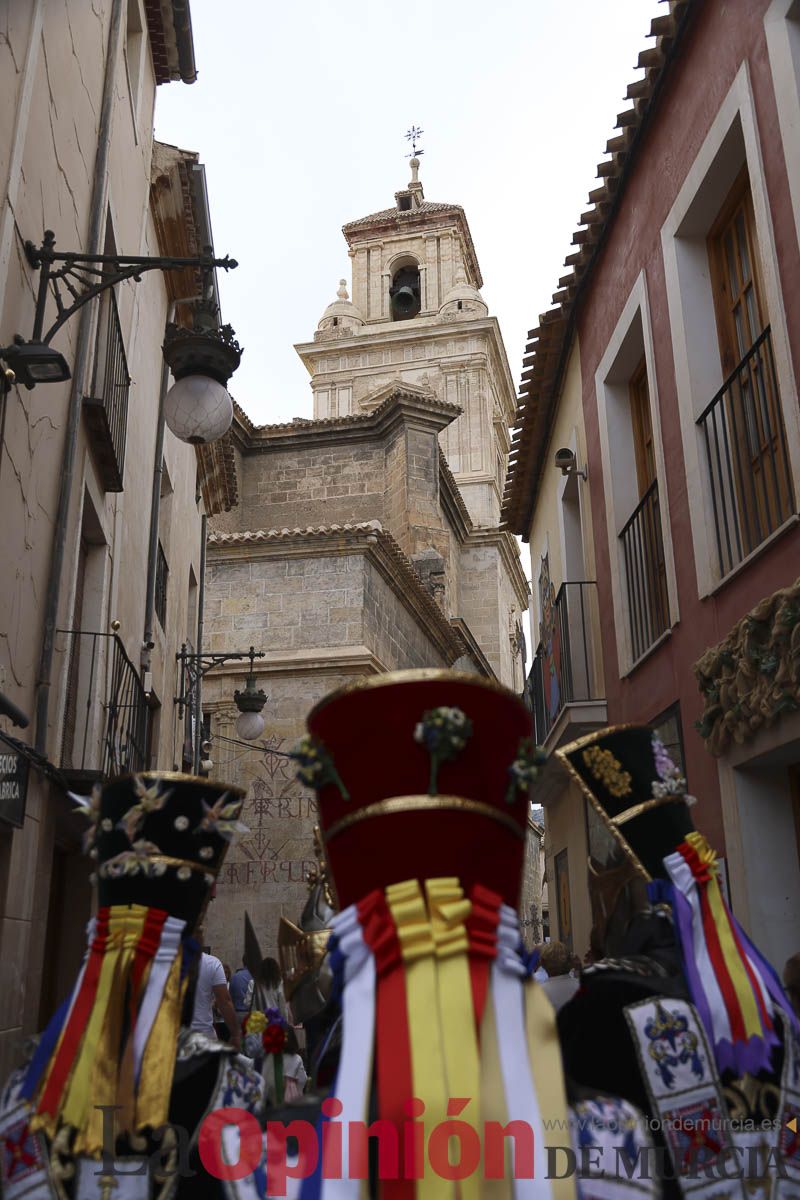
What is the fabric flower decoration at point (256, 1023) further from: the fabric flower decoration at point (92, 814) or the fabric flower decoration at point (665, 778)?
the fabric flower decoration at point (665, 778)

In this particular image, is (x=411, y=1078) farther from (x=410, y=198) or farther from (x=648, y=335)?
(x=410, y=198)

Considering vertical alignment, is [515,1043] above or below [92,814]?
below

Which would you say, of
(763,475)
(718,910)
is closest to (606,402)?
(763,475)

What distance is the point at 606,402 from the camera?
8.68 metres

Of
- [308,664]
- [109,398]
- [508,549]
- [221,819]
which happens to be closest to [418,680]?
[221,819]

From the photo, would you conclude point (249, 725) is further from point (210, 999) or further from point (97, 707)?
point (210, 999)

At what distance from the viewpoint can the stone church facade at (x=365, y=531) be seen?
14.8m

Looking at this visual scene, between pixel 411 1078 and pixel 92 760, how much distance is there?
6.12 metres

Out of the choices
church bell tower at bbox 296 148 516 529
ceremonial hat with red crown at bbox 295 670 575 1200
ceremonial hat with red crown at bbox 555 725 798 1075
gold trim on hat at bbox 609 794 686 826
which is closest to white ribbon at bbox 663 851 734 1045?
ceremonial hat with red crown at bbox 555 725 798 1075

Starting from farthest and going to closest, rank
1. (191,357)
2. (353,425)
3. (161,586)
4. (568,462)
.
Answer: (353,425) → (161,586) → (568,462) → (191,357)

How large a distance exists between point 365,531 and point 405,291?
21462mm

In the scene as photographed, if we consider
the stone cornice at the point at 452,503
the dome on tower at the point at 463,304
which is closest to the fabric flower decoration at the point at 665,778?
the stone cornice at the point at 452,503

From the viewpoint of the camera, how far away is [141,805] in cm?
246

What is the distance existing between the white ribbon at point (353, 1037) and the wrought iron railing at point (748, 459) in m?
3.86
